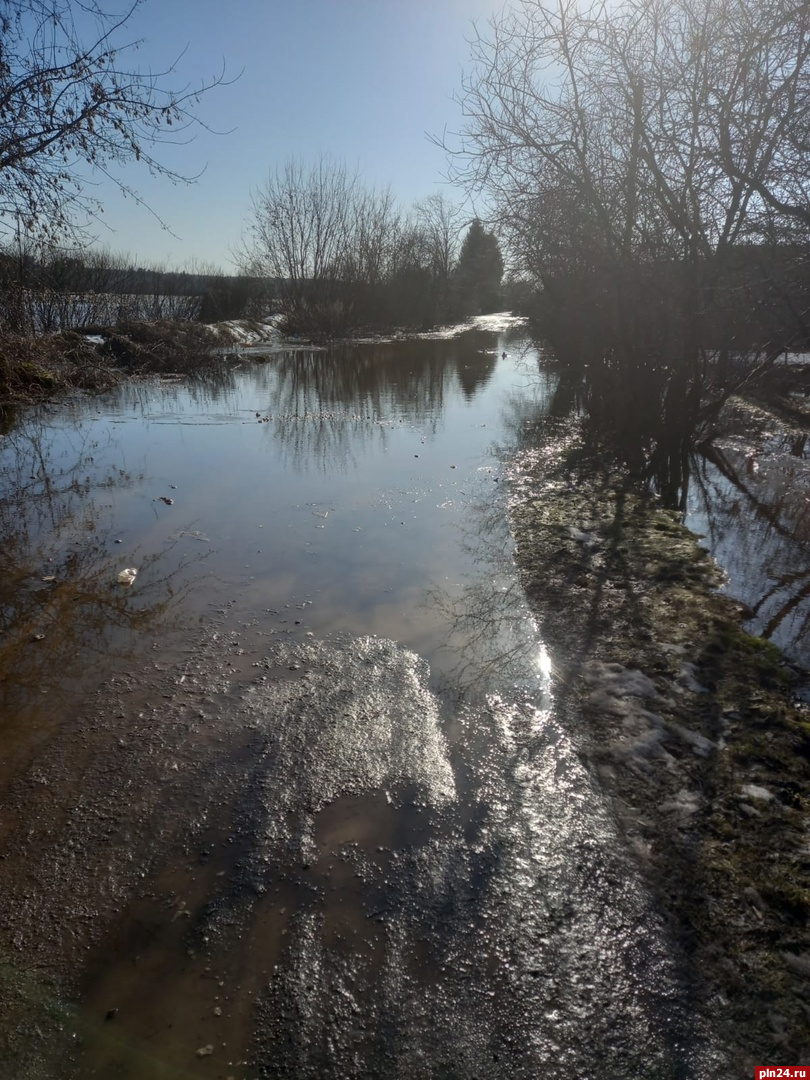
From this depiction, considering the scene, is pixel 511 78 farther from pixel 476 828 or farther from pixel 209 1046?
pixel 209 1046

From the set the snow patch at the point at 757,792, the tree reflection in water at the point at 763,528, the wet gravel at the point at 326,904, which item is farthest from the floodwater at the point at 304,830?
the tree reflection in water at the point at 763,528

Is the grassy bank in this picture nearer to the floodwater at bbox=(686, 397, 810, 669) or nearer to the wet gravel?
the wet gravel

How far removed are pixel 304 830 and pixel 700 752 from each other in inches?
75.1

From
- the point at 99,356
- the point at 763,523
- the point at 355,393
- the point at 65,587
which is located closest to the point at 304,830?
the point at 65,587

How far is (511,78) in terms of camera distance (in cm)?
999

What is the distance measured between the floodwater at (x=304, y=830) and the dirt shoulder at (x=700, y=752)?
15cm

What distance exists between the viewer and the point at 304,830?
2.85 meters

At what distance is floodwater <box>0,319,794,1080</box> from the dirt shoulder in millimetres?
152

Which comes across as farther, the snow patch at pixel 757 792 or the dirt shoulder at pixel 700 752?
the snow patch at pixel 757 792

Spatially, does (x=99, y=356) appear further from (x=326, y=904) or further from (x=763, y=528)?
(x=326, y=904)

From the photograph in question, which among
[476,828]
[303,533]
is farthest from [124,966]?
[303,533]

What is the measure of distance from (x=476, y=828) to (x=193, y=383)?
57.4ft

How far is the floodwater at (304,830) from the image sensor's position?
2072mm

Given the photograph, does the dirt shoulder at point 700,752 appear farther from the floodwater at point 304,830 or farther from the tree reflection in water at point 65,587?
the tree reflection in water at point 65,587
